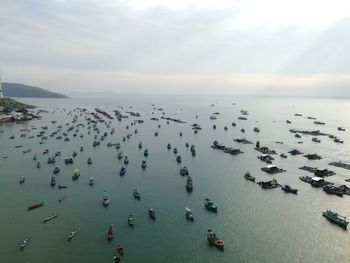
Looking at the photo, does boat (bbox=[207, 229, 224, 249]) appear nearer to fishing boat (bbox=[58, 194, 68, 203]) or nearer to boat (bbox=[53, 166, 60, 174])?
fishing boat (bbox=[58, 194, 68, 203])

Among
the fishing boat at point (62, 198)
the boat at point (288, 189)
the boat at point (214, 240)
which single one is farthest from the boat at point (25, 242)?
the boat at point (288, 189)

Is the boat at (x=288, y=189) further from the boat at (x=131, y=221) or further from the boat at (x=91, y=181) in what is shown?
the boat at (x=91, y=181)

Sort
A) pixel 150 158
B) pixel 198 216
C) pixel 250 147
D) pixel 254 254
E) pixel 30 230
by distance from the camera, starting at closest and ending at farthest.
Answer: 1. pixel 254 254
2. pixel 30 230
3. pixel 198 216
4. pixel 150 158
5. pixel 250 147

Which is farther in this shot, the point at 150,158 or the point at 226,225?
the point at 150,158

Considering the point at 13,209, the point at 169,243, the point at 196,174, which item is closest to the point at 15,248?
the point at 13,209

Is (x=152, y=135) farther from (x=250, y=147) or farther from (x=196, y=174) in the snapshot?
(x=196, y=174)

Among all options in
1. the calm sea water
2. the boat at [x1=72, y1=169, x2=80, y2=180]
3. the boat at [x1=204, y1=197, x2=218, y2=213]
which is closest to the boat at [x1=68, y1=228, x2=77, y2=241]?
the calm sea water

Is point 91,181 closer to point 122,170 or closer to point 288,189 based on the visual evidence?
point 122,170

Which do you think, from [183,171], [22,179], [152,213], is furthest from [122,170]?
[152,213]
